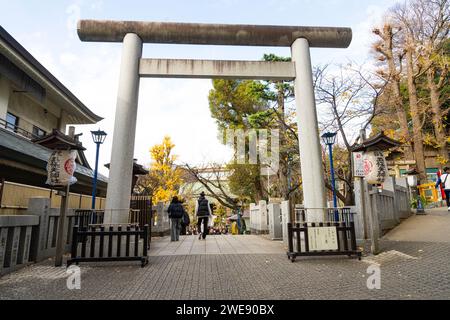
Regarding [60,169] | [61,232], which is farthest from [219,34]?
[61,232]

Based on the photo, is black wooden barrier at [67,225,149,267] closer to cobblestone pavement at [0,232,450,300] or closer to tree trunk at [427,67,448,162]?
cobblestone pavement at [0,232,450,300]

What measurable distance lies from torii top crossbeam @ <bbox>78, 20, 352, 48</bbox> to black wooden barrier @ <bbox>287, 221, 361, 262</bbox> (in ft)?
17.9

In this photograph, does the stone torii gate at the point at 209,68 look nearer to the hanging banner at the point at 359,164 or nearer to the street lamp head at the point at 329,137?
the hanging banner at the point at 359,164

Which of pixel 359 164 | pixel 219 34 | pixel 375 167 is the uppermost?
pixel 219 34

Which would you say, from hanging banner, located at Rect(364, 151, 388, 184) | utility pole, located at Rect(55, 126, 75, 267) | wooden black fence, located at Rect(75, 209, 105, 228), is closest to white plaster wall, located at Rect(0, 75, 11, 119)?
wooden black fence, located at Rect(75, 209, 105, 228)

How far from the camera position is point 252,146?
61.8 feet

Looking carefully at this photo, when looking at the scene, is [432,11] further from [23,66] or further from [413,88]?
[23,66]

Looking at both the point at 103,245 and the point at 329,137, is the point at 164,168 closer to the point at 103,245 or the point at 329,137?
the point at 329,137

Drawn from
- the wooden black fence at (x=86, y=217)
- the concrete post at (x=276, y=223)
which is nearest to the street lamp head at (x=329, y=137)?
the concrete post at (x=276, y=223)

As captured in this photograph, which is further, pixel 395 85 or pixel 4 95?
pixel 395 85

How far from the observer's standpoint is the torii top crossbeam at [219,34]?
760cm

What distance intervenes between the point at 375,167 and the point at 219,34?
566 cm

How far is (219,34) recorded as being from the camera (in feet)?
25.8

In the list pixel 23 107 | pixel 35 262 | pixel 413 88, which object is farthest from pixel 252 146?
pixel 35 262
